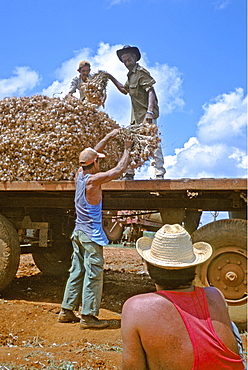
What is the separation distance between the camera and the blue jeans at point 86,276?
3957 millimetres

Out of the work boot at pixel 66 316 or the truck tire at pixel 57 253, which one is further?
the truck tire at pixel 57 253

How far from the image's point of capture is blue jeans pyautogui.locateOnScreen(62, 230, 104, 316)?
396 cm

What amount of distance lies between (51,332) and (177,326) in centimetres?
270

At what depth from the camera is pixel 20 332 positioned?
382 centimetres

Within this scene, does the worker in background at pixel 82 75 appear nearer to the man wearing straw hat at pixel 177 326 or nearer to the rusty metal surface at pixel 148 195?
the rusty metal surface at pixel 148 195

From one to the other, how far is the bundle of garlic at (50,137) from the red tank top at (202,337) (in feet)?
9.63

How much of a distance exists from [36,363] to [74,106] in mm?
3232

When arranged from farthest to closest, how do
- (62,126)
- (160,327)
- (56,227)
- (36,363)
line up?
(56,227) → (62,126) → (36,363) → (160,327)

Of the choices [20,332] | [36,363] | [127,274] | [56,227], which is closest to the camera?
[36,363]

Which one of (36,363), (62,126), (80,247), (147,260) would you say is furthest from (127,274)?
(147,260)

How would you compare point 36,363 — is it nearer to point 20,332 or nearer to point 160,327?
point 20,332

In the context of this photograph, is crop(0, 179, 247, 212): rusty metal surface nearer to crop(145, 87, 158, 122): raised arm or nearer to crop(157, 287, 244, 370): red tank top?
crop(145, 87, 158, 122): raised arm

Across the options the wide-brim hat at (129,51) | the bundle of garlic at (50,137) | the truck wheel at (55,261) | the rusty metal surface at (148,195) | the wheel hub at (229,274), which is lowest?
the truck wheel at (55,261)

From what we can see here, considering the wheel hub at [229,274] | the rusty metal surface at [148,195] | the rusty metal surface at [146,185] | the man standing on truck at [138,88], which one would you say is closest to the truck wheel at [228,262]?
the wheel hub at [229,274]
